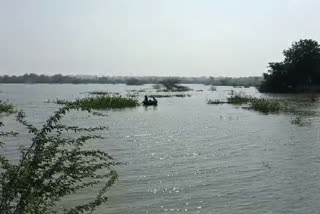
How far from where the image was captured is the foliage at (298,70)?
89875mm

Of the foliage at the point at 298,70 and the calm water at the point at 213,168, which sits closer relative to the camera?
the calm water at the point at 213,168

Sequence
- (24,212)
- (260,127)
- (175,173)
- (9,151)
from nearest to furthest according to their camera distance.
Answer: (24,212) → (175,173) → (9,151) → (260,127)

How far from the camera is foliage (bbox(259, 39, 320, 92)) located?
295 ft

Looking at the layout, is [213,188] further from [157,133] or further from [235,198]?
[157,133]

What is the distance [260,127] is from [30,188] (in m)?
31.0

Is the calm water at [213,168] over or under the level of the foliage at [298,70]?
under

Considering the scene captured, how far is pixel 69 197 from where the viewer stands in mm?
14562

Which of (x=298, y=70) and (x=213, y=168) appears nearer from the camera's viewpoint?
(x=213, y=168)

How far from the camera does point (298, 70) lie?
297 ft

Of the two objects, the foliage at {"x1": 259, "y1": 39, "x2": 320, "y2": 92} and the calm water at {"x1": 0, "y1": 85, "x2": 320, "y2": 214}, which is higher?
the foliage at {"x1": 259, "y1": 39, "x2": 320, "y2": 92}

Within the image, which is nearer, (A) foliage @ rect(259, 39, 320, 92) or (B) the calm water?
(B) the calm water

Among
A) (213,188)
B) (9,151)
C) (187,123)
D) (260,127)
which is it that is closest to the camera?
(213,188)

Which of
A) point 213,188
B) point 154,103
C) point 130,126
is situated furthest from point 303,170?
point 154,103

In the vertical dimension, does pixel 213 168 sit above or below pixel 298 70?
below
